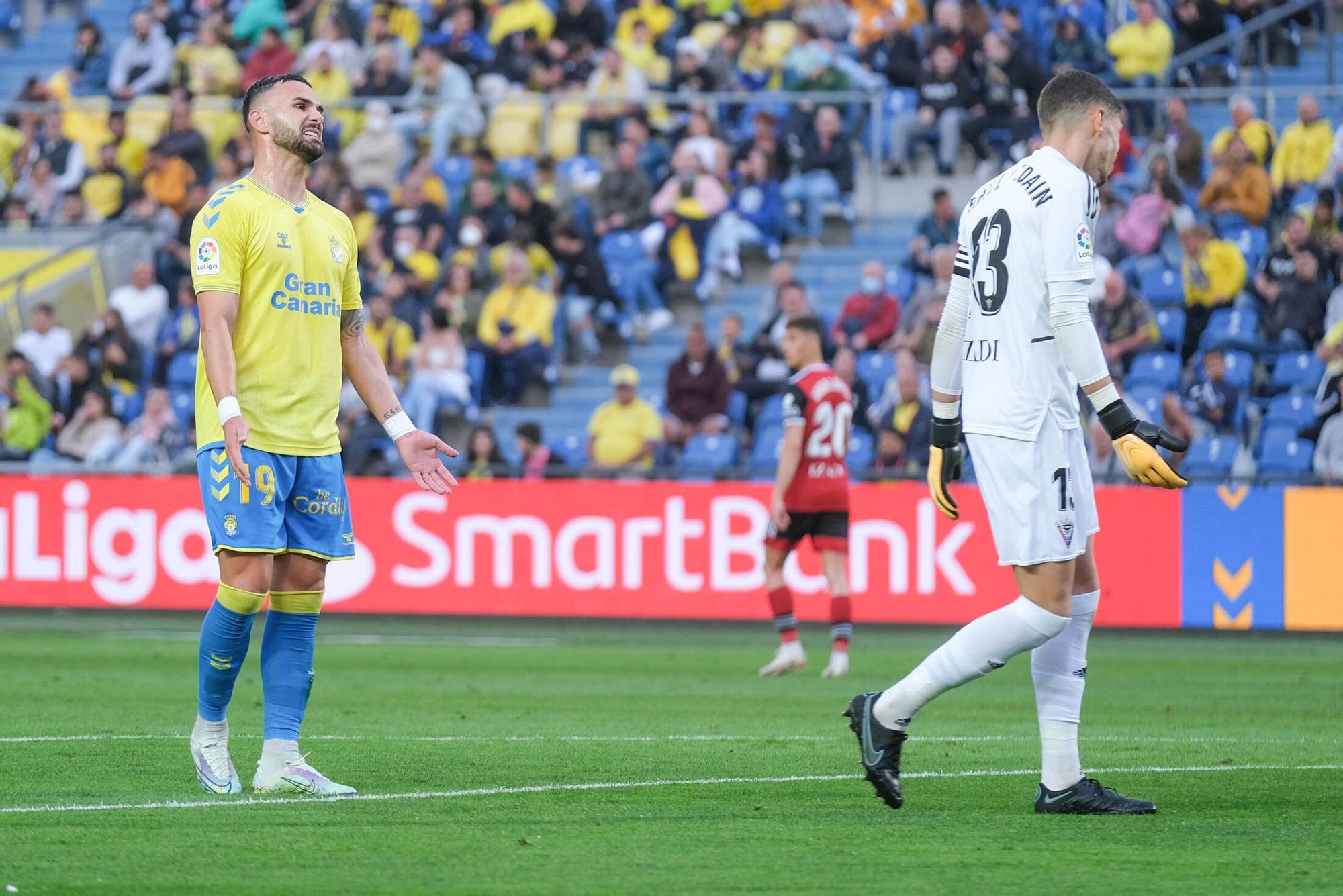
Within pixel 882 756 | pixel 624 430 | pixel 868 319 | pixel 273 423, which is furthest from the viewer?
pixel 868 319

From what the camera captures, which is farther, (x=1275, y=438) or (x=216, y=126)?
(x=216, y=126)

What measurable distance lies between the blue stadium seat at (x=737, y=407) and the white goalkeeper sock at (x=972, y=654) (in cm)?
1387

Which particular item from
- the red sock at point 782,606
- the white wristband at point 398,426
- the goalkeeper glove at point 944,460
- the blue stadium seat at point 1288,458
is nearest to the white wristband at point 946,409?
the goalkeeper glove at point 944,460

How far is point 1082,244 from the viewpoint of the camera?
21.5ft

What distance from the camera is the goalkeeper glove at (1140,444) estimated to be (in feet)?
20.7

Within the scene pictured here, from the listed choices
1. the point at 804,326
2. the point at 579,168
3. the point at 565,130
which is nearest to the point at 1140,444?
the point at 804,326

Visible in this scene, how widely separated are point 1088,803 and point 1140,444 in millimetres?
1225

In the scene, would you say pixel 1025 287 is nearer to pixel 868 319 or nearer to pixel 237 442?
pixel 237 442

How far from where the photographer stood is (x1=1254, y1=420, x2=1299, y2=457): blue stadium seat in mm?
18516

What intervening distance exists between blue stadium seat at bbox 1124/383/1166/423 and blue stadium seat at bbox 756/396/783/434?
3.44 m

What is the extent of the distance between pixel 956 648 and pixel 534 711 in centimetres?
461

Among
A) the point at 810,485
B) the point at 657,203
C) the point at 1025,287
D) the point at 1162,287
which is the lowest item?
the point at 810,485

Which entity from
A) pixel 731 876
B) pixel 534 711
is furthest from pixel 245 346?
pixel 534 711

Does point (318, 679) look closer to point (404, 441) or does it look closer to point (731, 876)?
point (404, 441)
